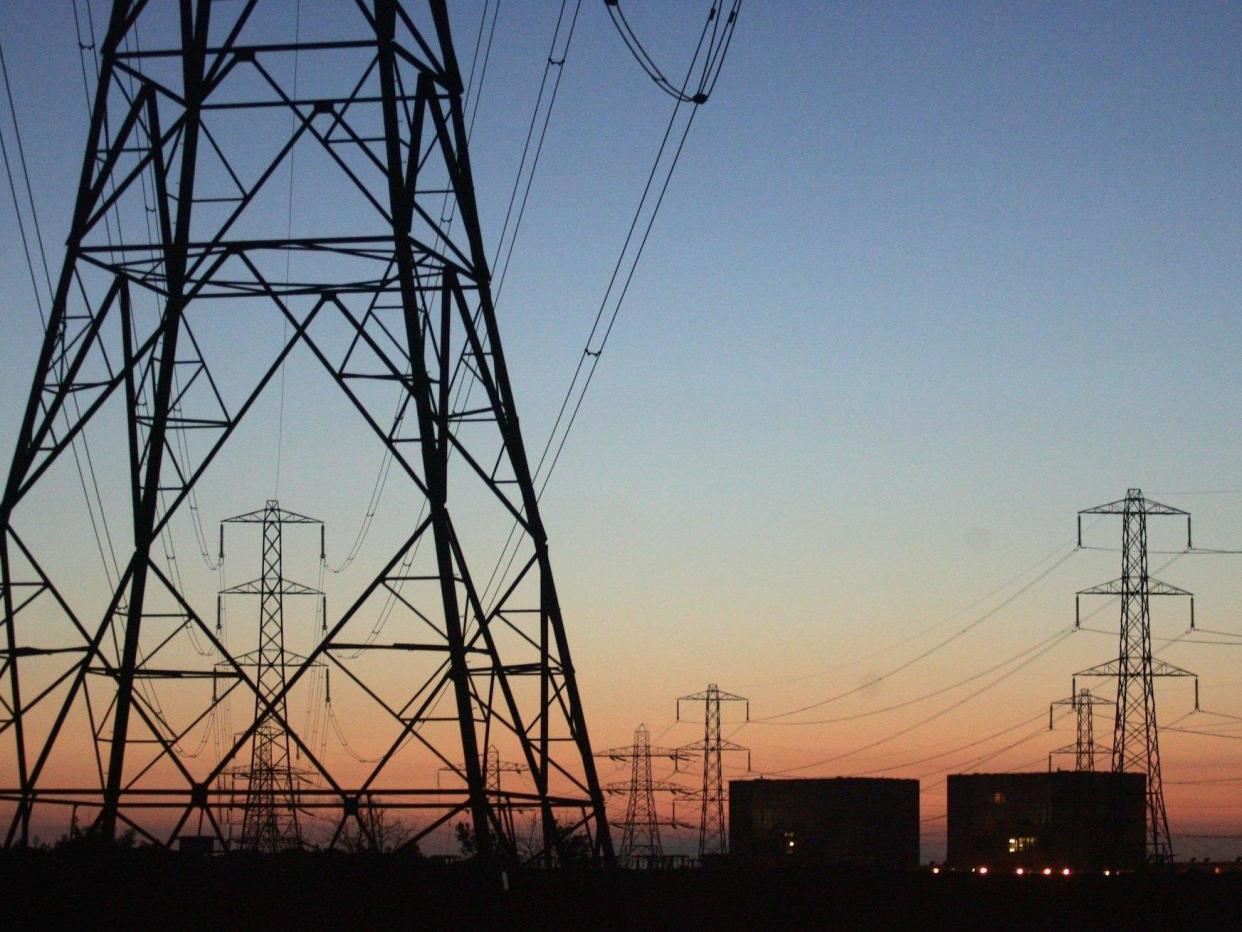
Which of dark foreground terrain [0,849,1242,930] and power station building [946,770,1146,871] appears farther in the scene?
power station building [946,770,1146,871]

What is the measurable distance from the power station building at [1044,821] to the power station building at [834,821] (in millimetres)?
4767

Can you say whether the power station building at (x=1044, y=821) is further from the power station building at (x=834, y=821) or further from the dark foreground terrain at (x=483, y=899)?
the dark foreground terrain at (x=483, y=899)

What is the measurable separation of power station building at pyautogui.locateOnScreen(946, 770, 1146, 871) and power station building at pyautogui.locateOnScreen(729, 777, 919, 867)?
4.77 m

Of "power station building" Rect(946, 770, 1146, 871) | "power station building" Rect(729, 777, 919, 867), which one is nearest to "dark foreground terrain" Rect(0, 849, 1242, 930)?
"power station building" Rect(946, 770, 1146, 871)

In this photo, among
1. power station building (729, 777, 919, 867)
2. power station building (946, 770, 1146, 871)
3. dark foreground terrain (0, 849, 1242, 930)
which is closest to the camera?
dark foreground terrain (0, 849, 1242, 930)

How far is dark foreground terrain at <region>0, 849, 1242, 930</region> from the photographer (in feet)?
72.4

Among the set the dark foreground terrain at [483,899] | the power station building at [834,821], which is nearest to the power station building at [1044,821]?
the power station building at [834,821]

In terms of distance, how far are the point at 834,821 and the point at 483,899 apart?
105 metres

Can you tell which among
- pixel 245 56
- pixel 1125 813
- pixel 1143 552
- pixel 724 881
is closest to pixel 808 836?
pixel 1125 813

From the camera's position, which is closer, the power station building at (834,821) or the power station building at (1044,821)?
the power station building at (1044,821)

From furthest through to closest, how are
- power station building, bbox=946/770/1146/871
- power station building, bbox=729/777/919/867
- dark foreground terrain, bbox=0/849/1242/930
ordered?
power station building, bbox=729/777/919/867 < power station building, bbox=946/770/1146/871 < dark foreground terrain, bbox=0/849/1242/930

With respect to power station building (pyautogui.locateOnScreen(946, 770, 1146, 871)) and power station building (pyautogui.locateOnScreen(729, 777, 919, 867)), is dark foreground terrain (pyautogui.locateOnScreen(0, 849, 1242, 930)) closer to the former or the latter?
power station building (pyautogui.locateOnScreen(946, 770, 1146, 871))

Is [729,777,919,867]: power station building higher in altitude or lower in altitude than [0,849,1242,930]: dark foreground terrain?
lower

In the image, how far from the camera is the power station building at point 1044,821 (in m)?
106
